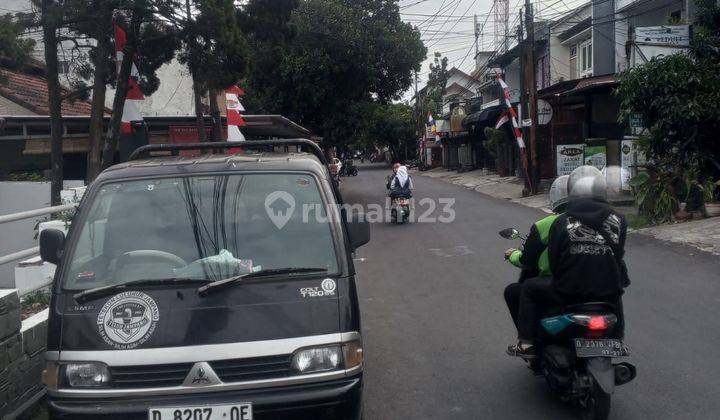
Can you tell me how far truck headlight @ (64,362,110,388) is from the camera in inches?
143

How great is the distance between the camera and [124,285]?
391 centimetres

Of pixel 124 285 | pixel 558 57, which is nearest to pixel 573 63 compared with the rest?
pixel 558 57

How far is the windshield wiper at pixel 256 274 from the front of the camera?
383 cm

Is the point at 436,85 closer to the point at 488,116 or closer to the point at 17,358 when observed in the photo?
the point at 488,116

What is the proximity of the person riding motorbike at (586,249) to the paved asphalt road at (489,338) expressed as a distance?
0.90m

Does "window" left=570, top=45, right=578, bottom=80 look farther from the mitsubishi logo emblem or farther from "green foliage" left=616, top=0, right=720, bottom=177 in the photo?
the mitsubishi logo emblem

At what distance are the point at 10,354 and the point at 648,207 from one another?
1288 cm

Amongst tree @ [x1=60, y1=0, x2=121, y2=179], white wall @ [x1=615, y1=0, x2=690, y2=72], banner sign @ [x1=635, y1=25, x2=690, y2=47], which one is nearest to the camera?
tree @ [x1=60, y1=0, x2=121, y2=179]

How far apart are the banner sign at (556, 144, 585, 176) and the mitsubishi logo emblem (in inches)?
786

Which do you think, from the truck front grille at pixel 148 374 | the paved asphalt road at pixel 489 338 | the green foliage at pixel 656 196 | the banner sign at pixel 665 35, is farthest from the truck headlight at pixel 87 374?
the banner sign at pixel 665 35

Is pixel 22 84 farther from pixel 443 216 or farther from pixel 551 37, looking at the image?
pixel 551 37

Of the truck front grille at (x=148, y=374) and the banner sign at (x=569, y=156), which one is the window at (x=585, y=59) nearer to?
the banner sign at (x=569, y=156)

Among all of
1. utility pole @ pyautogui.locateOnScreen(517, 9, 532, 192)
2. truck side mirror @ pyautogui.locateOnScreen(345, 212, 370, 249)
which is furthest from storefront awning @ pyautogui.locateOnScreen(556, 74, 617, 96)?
truck side mirror @ pyautogui.locateOnScreen(345, 212, 370, 249)

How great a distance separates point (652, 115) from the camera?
48.7 feet
